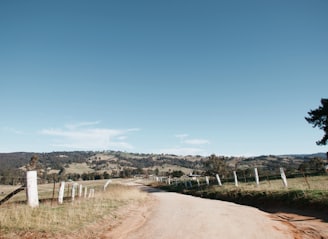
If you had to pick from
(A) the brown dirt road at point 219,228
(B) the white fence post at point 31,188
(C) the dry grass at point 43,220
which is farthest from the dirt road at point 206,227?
(B) the white fence post at point 31,188

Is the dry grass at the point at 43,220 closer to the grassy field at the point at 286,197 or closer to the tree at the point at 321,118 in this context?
the grassy field at the point at 286,197

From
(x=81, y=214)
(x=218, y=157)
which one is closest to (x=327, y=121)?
(x=218, y=157)

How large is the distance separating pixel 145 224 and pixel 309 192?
9.22 meters

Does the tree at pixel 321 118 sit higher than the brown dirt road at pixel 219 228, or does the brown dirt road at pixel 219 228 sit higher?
the tree at pixel 321 118

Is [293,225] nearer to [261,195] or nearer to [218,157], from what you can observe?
[261,195]

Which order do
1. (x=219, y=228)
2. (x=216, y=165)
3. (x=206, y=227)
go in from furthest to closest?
(x=216, y=165) → (x=206, y=227) → (x=219, y=228)

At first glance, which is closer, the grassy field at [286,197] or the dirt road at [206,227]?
the dirt road at [206,227]

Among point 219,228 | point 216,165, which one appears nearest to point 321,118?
point 216,165

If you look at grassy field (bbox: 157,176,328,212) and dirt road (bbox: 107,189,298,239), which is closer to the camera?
dirt road (bbox: 107,189,298,239)

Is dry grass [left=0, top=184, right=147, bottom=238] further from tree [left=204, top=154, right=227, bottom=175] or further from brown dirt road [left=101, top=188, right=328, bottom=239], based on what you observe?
tree [left=204, top=154, right=227, bottom=175]

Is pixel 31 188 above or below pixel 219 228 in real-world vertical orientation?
above

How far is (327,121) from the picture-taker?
44438 mm

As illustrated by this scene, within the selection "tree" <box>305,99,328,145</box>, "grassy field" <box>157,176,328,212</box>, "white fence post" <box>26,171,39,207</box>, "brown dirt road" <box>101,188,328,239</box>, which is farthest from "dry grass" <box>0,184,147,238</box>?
"tree" <box>305,99,328,145</box>

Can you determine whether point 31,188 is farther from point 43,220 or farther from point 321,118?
point 321,118
